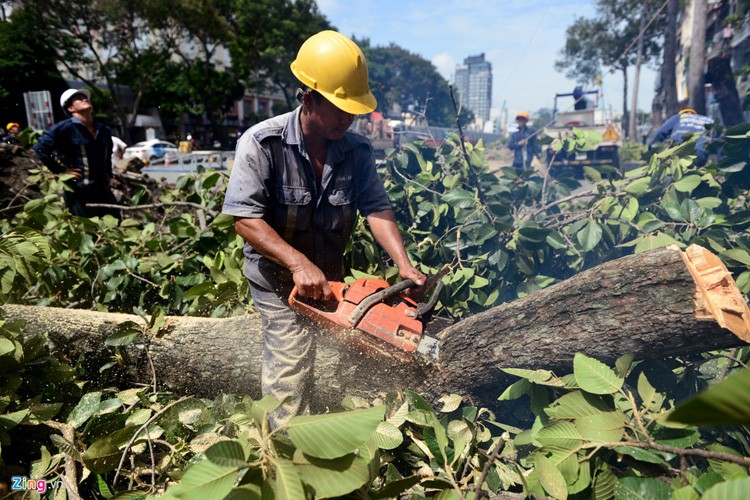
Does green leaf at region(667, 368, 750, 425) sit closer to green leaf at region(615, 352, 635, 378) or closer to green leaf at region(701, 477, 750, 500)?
green leaf at region(701, 477, 750, 500)

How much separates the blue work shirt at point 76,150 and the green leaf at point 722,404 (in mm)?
5317

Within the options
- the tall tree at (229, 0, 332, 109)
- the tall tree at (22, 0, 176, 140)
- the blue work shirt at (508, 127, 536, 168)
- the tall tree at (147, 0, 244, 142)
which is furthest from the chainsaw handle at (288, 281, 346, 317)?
the tall tree at (229, 0, 332, 109)

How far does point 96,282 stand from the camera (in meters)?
3.40

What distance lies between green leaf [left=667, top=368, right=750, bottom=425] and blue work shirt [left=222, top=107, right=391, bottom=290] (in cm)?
182

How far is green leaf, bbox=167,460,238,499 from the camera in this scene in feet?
3.90

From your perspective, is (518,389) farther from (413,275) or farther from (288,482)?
(288,482)

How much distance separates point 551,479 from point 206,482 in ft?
3.44

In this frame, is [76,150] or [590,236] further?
[76,150]

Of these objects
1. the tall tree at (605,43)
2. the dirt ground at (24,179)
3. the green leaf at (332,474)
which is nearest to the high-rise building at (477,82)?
the tall tree at (605,43)

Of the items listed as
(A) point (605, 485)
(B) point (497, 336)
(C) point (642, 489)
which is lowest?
(A) point (605, 485)

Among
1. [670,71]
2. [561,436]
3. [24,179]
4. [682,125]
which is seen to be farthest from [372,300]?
[670,71]

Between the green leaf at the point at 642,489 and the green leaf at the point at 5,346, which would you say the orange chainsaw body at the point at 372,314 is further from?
the green leaf at the point at 5,346

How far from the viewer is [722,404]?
0.59 meters

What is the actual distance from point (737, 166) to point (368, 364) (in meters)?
2.84
